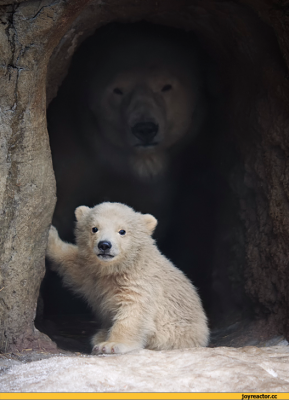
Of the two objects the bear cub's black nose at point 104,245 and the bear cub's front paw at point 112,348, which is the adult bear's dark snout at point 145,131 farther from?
the bear cub's front paw at point 112,348

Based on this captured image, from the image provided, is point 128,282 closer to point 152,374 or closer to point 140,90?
point 152,374

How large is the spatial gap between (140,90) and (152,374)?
134 inches

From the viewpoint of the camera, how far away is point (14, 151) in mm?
2877

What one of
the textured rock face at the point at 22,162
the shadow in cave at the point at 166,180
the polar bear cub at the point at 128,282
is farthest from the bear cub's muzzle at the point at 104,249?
the shadow in cave at the point at 166,180

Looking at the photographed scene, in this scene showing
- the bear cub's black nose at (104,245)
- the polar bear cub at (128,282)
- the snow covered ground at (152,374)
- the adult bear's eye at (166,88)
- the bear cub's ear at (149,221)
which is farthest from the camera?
the adult bear's eye at (166,88)

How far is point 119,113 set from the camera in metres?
5.06

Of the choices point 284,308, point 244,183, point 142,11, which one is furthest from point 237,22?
point 284,308

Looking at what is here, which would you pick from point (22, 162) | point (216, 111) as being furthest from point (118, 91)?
point (22, 162)

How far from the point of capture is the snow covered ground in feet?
6.84

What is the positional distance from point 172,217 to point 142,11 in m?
2.35

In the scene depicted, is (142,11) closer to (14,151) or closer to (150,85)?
(150,85)

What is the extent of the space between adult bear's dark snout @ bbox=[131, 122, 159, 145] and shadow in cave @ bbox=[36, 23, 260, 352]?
0.40m

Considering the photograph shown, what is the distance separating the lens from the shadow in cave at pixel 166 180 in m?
4.88

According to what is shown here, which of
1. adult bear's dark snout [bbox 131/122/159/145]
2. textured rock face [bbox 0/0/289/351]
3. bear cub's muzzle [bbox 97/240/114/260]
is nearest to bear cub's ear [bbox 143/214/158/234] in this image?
bear cub's muzzle [bbox 97/240/114/260]
